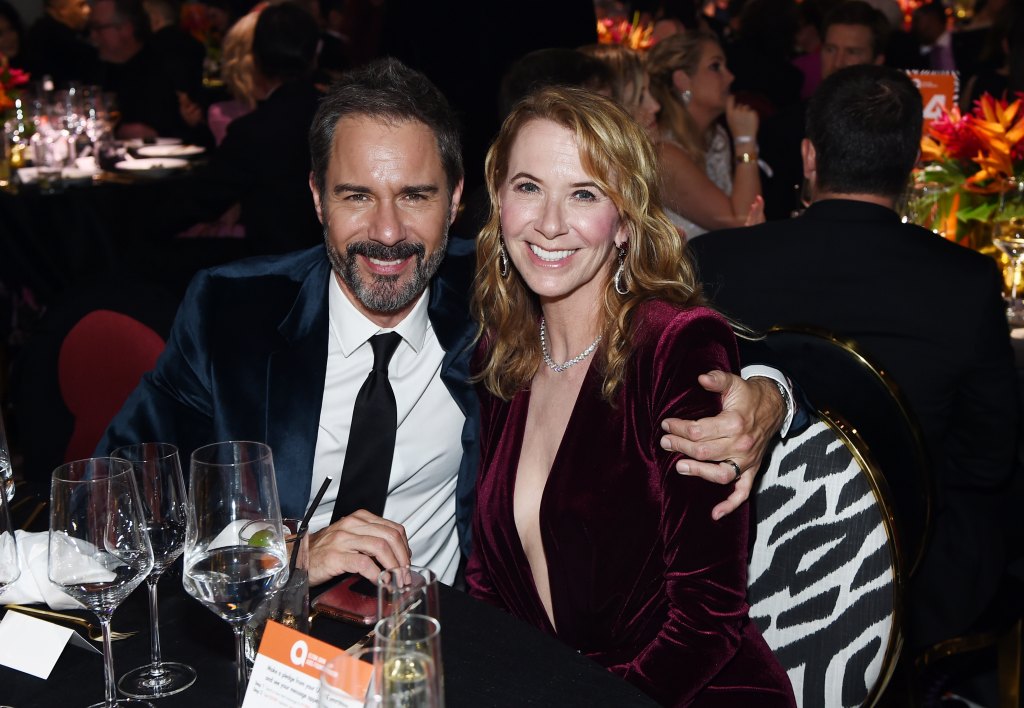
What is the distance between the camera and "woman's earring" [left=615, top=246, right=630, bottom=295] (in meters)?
1.90

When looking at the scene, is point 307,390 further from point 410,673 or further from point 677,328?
point 410,673

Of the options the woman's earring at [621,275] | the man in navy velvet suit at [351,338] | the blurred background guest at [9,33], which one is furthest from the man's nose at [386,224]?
the blurred background guest at [9,33]

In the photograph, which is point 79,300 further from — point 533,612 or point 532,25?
point 532,25

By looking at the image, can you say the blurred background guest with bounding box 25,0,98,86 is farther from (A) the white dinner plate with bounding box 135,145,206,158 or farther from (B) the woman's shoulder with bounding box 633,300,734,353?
(B) the woman's shoulder with bounding box 633,300,734,353

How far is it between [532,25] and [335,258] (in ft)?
8.84

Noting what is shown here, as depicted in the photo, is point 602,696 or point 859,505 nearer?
point 602,696

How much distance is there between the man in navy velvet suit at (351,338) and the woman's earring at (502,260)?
0.38ft

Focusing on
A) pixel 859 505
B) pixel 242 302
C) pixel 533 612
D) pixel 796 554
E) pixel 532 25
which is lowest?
pixel 533 612

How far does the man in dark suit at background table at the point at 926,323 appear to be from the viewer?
237 cm

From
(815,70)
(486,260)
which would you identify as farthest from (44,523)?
(815,70)

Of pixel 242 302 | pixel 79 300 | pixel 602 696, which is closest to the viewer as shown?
pixel 602 696

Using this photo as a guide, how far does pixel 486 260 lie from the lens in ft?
6.84

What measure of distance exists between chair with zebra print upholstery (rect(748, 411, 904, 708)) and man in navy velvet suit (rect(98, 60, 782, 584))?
55 cm

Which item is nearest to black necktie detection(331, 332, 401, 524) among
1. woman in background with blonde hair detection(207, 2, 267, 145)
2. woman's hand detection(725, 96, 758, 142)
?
woman's hand detection(725, 96, 758, 142)
